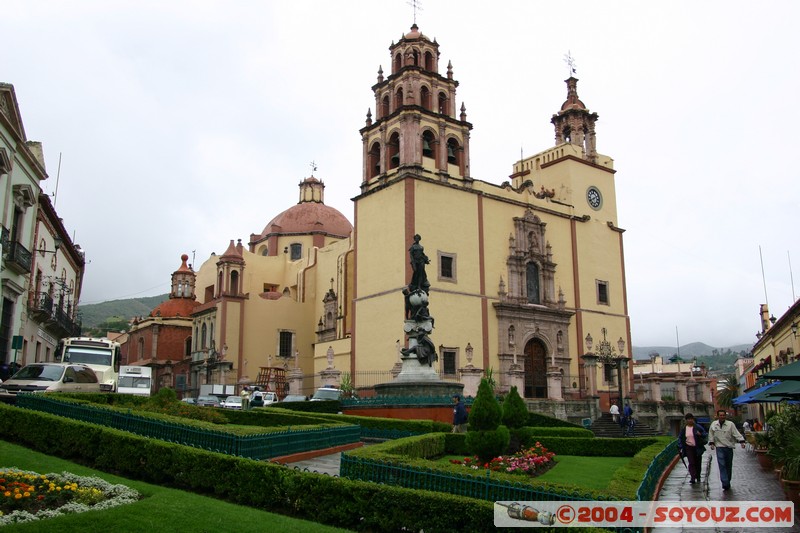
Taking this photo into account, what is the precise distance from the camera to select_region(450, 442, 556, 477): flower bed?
13492mm

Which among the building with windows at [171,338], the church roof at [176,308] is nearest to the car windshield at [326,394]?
the building with windows at [171,338]

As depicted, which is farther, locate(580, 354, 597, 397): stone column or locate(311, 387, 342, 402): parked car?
locate(580, 354, 597, 397): stone column

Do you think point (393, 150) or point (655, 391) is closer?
point (655, 391)

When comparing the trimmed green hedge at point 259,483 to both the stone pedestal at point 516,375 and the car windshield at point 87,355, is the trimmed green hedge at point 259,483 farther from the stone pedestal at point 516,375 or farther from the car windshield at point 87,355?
the stone pedestal at point 516,375

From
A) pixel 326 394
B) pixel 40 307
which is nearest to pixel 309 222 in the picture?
pixel 326 394

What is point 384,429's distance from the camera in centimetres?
1906

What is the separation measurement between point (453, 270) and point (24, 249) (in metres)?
19.6

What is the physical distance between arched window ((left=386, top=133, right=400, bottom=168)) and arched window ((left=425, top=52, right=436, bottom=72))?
4614 millimetres

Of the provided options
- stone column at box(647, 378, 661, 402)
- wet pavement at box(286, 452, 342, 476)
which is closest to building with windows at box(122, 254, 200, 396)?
stone column at box(647, 378, 661, 402)

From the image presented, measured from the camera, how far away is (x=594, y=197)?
44.7 metres

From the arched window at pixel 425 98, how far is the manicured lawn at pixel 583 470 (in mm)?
24730

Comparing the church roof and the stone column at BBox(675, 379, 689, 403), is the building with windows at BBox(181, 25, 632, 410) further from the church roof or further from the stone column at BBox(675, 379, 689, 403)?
the church roof

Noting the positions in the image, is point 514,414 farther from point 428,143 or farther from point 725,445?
point 428,143

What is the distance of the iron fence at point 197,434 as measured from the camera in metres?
11.0
